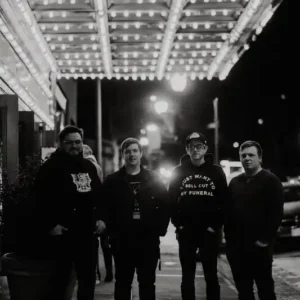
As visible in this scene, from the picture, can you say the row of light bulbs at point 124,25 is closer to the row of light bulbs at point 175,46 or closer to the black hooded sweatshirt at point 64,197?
the row of light bulbs at point 175,46

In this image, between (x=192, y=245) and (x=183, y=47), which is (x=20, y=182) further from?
(x=183, y=47)

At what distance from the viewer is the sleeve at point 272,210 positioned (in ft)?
18.4

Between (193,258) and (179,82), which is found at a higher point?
(179,82)

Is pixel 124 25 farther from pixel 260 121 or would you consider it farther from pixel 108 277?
pixel 260 121

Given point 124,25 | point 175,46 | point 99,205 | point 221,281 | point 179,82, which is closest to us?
point 99,205

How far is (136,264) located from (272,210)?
161 centimetres

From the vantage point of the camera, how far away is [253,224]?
5738 mm

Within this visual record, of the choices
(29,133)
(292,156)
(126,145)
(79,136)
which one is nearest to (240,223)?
(126,145)

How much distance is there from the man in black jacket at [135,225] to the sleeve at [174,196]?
27cm

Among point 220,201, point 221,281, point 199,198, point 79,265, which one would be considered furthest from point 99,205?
point 221,281

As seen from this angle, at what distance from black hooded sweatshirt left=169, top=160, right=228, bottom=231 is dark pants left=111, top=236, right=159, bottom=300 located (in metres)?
0.53

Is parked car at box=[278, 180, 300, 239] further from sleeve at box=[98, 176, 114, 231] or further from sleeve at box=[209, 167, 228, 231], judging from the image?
sleeve at box=[98, 176, 114, 231]

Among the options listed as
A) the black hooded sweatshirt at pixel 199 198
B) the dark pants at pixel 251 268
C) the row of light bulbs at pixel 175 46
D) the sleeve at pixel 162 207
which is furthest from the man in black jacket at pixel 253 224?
the row of light bulbs at pixel 175 46

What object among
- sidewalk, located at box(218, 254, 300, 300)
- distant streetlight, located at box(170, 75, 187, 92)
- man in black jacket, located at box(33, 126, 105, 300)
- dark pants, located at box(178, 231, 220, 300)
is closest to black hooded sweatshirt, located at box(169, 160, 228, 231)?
dark pants, located at box(178, 231, 220, 300)
